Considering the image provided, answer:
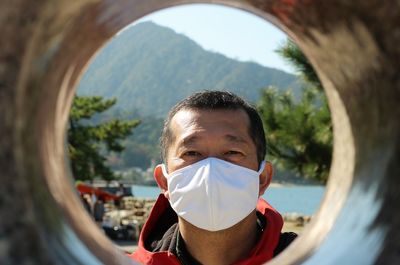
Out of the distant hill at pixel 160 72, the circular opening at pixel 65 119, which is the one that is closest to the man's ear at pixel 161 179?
the circular opening at pixel 65 119

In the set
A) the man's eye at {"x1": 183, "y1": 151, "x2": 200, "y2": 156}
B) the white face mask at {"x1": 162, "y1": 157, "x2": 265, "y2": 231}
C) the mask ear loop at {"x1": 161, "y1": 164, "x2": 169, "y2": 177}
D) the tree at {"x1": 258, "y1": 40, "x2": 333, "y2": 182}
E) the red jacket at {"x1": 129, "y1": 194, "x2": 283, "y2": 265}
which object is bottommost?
the red jacket at {"x1": 129, "y1": 194, "x2": 283, "y2": 265}

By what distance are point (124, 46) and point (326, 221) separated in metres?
120

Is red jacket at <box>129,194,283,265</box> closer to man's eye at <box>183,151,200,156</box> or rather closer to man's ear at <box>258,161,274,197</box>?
man's ear at <box>258,161,274,197</box>

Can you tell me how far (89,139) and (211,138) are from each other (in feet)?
54.8

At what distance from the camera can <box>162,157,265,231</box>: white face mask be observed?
5.98 ft

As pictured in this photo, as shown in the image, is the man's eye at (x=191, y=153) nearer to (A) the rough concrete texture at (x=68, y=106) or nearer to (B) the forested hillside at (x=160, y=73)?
(A) the rough concrete texture at (x=68, y=106)

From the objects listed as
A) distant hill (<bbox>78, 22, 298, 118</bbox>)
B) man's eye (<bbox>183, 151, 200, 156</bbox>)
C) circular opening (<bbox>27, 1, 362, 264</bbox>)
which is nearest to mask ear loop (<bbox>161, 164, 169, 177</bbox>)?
man's eye (<bbox>183, 151, 200, 156</bbox>)

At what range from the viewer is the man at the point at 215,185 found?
181 centimetres

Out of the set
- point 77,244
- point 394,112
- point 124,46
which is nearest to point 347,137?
point 394,112

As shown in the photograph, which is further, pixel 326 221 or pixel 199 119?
pixel 199 119

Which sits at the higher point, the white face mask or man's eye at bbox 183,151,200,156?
man's eye at bbox 183,151,200,156

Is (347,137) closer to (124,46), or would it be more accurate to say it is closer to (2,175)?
(2,175)

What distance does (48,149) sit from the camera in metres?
1.01

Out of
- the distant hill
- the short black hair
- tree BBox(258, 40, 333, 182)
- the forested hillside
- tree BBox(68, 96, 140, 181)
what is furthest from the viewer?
the distant hill
